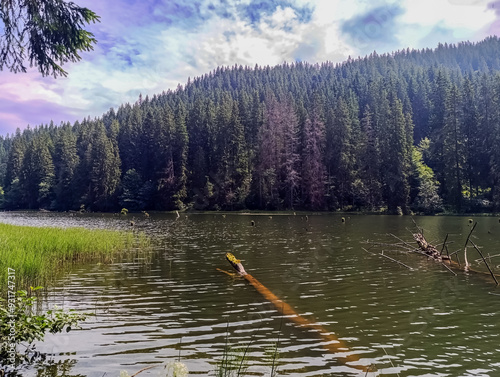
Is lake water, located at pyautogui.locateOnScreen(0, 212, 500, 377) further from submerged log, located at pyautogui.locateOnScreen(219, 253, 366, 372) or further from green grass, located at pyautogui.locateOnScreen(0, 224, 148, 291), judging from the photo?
green grass, located at pyautogui.locateOnScreen(0, 224, 148, 291)

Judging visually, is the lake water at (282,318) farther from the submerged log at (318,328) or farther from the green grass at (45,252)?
the green grass at (45,252)

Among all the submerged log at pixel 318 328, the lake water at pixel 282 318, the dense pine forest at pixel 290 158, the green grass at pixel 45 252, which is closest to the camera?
the lake water at pixel 282 318

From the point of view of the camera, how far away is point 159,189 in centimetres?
8744

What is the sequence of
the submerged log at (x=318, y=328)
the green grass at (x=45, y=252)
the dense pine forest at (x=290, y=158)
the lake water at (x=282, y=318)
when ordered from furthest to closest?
the dense pine forest at (x=290, y=158) < the green grass at (x=45, y=252) < the submerged log at (x=318, y=328) < the lake water at (x=282, y=318)

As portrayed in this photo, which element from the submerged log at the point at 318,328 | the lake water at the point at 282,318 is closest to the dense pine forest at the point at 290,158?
the lake water at the point at 282,318

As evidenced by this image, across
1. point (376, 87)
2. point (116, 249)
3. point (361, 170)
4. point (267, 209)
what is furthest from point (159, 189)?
point (116, 249)

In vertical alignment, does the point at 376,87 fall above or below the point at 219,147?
above

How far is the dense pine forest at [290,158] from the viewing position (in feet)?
216

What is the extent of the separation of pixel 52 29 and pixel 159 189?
260 feet

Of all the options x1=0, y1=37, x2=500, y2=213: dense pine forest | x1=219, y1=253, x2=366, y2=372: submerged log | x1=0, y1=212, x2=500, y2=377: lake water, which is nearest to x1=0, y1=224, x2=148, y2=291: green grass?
x1=0, y1=212, x2=500, y2=377: lake water

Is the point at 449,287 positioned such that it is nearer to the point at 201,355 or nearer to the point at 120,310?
the point at 201,355


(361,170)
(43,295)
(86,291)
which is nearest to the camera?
(43,295)

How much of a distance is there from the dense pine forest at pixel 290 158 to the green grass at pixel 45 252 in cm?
5468

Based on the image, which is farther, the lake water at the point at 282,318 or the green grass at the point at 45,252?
the green grass at the point at 45,252
